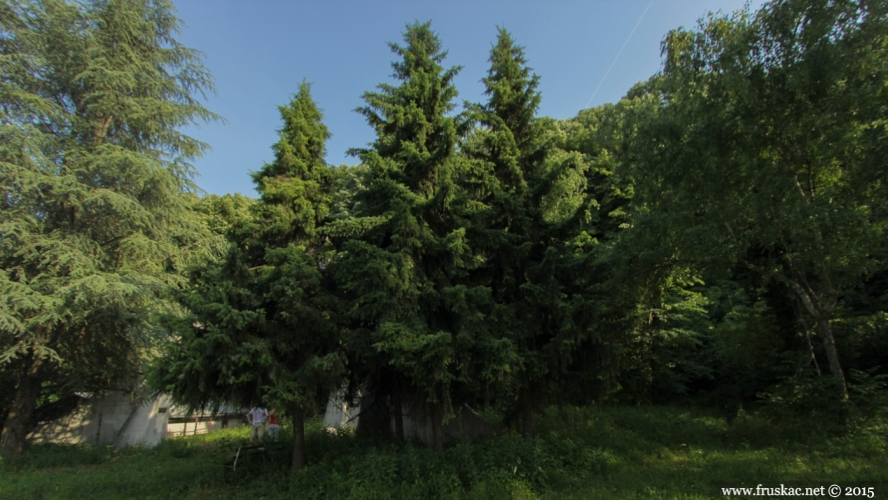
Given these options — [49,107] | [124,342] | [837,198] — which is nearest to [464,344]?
[837,198]

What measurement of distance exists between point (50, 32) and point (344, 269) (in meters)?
12.1

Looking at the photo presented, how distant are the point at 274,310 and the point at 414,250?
279 centimetres

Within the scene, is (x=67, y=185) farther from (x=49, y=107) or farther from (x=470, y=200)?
(x=470, y=200)

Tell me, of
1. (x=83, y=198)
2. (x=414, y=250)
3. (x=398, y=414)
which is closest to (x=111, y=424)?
(x=83, y=198)

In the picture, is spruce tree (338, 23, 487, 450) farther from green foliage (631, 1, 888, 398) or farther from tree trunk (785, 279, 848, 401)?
tree trunk (785, 279, 848, 401)

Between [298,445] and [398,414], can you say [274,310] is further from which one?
[398,414]

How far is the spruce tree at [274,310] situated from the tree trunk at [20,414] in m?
8.20

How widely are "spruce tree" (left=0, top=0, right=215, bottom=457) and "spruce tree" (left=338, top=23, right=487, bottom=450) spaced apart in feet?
24.4

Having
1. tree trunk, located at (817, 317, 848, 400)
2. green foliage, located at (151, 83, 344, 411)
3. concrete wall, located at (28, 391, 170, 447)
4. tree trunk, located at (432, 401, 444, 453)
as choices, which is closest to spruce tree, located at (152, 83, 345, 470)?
green foliage, located at (151, 83, 344, 411)

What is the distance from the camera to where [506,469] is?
7.64 meters

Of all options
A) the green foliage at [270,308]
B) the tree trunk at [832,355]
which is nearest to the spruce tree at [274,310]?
the green foliage at [270,308]

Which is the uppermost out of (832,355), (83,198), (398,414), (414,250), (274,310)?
(83,198)

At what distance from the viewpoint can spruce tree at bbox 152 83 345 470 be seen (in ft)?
22.6

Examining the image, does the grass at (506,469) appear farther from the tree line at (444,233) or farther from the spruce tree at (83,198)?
the spruce tree at (83,198)
